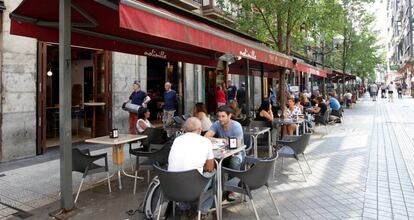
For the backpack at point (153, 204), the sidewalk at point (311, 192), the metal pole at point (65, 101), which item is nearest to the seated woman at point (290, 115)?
the sidewalk at point (311, 192)

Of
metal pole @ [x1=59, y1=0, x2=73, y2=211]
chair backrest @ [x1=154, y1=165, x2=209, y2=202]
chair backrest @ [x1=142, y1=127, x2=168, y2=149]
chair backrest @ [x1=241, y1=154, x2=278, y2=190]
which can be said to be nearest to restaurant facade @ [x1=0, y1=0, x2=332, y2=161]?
metal pole @ [x1=59, y1=0, x2=73, y2=211]

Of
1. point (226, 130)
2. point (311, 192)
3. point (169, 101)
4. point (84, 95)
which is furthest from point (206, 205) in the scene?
point (84, 95)

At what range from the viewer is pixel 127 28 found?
344 centimetres

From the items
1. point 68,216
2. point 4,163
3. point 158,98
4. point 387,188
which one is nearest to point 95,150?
point 4,163

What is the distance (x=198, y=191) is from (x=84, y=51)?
8853 millimetres

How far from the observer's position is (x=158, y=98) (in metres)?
14.3

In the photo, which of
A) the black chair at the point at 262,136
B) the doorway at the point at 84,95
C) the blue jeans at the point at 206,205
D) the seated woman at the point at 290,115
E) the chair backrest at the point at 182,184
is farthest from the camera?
the doorway at the point at 84,95

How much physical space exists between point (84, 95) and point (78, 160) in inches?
279

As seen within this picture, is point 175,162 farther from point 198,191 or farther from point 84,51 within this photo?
point 84,51

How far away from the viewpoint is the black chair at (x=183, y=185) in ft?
11.2

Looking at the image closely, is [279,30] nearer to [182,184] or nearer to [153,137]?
[153,137]

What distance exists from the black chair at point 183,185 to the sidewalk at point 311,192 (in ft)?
3.08

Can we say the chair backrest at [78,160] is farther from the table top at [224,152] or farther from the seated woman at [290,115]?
the seated woman at [290,115]

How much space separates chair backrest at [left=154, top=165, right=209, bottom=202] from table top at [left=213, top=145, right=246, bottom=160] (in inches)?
23.2
